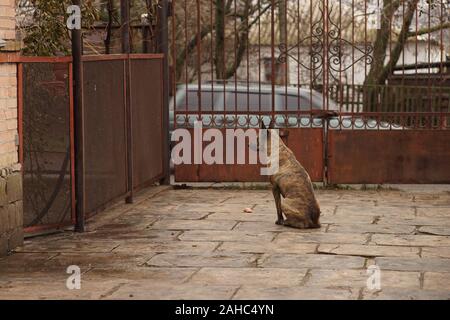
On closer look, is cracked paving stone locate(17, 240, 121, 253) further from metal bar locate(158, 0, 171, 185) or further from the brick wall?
metal bar locate(158, 0, 171, 185)

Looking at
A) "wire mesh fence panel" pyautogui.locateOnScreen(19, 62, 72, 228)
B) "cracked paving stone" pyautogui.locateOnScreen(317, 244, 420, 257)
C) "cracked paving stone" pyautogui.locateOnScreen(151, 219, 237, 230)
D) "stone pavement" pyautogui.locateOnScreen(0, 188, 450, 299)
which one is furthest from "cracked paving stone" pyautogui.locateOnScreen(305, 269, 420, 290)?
"wire mesh fence panel" pyautogui.locateOnScreen(19, 62, 72, 228)

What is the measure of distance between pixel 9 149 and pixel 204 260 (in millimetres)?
2150

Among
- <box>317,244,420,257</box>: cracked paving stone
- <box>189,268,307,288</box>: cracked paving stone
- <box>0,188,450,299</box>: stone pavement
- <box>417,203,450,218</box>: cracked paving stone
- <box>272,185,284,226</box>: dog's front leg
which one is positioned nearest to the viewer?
<box>0,188,450,299</box>: stone pavement

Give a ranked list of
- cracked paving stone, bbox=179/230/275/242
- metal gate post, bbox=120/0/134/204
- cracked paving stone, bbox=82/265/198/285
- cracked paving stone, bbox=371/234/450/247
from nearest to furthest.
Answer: cracked paving stone, bbox=82/265/198/285 < cracked paving stone, bbox=371/234/450/247 < cracked paving stone, bbox=179/230/275/242 < metal gate post, bbox=120/0/134/204

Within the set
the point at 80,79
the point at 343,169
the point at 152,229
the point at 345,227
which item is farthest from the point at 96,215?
the point at 343,169

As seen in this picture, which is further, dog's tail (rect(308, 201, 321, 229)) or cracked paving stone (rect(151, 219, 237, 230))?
cracked paving stone (rect(151, 219, 237, 230))

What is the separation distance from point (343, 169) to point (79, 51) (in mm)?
5359

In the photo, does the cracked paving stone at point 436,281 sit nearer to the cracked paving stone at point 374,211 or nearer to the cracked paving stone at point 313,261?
the cracked paving stone at point 313,261

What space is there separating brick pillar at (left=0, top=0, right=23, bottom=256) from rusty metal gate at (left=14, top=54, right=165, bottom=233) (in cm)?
14

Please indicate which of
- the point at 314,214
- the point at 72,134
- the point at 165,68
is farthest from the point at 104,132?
the point at 165,68

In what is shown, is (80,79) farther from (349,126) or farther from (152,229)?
(349,126)

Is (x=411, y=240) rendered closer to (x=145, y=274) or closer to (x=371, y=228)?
(x=371, y=228)

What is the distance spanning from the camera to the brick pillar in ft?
31.3

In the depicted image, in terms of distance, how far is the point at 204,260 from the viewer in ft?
30.7
